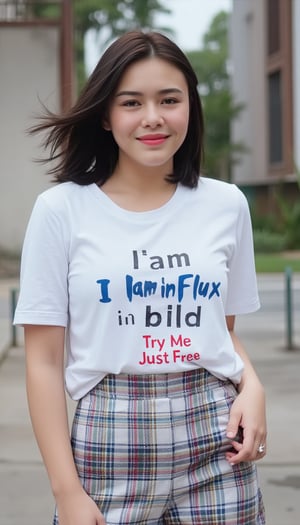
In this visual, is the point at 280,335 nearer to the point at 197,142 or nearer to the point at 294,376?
the point at 294,376

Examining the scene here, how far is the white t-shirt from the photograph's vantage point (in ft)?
6.75

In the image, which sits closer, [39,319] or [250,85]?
[39,319]

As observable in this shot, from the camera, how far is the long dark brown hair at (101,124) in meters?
2.12

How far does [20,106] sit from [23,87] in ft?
1.24

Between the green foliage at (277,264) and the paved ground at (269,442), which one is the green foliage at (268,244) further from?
the paved ground at (269,442)

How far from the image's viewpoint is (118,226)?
2.12 metres

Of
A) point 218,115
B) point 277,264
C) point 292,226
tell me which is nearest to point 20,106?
point 277,264

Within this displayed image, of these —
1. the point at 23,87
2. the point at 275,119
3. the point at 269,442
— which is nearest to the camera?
the point at 269,442

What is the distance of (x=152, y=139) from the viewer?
2.15m


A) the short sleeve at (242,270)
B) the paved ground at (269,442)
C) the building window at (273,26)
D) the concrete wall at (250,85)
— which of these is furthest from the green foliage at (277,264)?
the short sleeve at (242,270)

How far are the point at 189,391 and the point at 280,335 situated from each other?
897cm

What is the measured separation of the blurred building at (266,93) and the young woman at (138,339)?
30734 millimetres

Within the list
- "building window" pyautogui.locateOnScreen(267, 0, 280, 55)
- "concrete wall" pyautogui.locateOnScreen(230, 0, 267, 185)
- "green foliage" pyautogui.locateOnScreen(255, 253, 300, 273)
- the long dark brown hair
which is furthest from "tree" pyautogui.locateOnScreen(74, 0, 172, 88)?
the long dark brown hair

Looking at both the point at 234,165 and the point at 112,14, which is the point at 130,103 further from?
the point at 112,14
